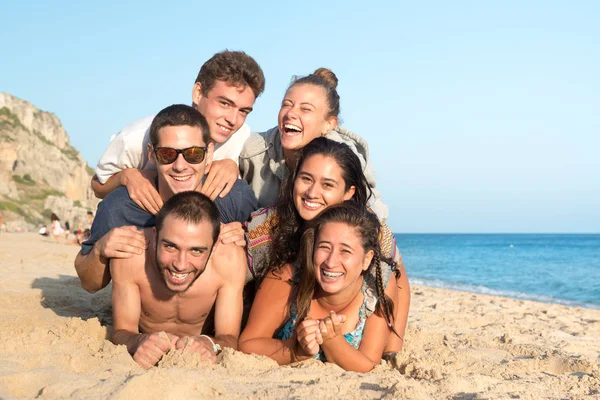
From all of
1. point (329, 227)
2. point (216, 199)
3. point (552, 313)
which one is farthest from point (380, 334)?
point (552, 313)

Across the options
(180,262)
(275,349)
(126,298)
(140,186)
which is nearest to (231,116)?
(140,186)

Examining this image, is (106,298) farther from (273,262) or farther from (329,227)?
(329,227)

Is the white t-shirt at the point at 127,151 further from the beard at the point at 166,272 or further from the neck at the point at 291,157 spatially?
the beard at the point at 166,272

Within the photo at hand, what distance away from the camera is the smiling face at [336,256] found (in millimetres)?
4031

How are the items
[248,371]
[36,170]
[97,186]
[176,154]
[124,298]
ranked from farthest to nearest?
[36,170]
[97,186]
[176,154]
[124,298]
[248,371]

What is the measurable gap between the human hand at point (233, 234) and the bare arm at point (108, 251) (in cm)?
58

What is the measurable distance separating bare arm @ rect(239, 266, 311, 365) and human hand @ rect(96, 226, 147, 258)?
0.94 m

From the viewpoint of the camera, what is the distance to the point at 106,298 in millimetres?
6781

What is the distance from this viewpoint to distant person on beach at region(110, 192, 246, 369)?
12.7 feet

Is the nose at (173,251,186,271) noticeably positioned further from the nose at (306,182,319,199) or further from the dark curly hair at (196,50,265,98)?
the dark curly hair at (196,50,265,98)

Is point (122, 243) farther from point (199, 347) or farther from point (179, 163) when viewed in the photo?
point (199, 347)

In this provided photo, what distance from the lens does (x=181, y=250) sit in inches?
153

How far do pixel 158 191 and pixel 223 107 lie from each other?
3.17 ft

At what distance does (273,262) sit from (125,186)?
138 cm
